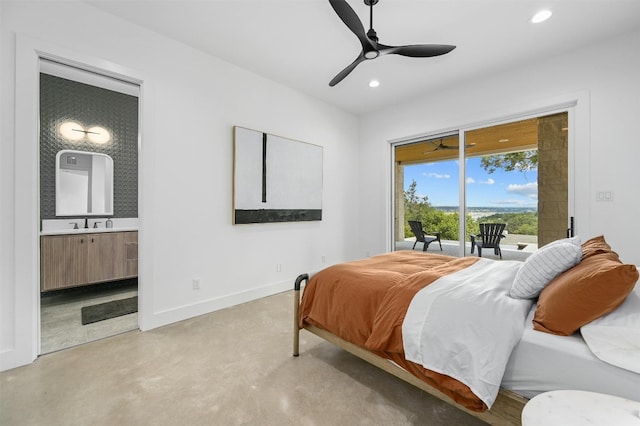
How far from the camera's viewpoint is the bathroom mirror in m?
3.54

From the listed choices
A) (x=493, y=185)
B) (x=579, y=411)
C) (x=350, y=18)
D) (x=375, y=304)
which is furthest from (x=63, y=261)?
(x=493, y=185)

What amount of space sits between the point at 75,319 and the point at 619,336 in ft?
13.4

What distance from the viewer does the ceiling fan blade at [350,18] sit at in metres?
1.80

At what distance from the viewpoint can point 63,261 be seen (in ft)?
10.7

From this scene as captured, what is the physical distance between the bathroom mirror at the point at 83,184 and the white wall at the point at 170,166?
1.81m

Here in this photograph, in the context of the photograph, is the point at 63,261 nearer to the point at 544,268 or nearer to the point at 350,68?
the point at 350,68

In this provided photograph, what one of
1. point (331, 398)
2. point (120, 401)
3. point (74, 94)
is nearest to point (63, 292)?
point (74, 94)

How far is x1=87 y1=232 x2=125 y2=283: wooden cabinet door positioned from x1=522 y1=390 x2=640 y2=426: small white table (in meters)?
4.30

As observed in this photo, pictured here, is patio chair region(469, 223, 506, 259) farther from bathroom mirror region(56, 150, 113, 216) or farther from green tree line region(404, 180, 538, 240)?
bathroom mirror region(56, 150, 113, 216)

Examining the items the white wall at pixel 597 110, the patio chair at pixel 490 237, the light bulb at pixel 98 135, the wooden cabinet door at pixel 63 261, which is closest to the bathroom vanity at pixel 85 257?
the wooden cabinet door at pixel 63 261

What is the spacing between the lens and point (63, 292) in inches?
141

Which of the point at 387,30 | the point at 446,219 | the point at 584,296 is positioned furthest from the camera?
the point at 446,219

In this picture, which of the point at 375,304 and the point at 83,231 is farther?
the point at 83,231

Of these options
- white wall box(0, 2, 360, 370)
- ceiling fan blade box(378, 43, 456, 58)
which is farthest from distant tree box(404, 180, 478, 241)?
ceiling fan blade box(378, 43, 456, 58)
